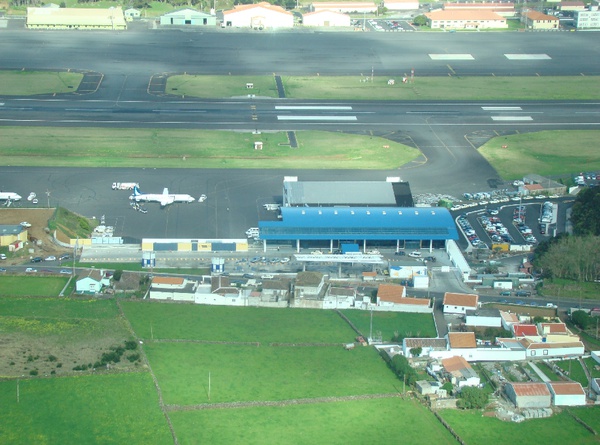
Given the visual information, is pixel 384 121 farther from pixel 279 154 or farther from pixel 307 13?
pixel 307 13

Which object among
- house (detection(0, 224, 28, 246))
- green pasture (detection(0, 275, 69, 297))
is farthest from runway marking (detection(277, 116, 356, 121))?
green pasture (detection(0, 275, 69, 297))

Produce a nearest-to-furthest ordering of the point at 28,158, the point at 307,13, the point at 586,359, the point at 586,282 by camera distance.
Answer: the point at 586,359 → the point at 586,282 → the point at 28,158 → the point at 307,13

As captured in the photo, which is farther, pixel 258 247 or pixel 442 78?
pixel 442 78

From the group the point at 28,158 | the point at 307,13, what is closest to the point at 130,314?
the point at 28,158

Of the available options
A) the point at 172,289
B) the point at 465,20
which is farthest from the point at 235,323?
the point at 465,20

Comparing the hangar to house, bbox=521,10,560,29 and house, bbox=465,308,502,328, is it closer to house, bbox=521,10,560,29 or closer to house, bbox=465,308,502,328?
house, bbox=465,308,502,328

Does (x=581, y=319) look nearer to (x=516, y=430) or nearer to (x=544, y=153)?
(x=516, y=430)
